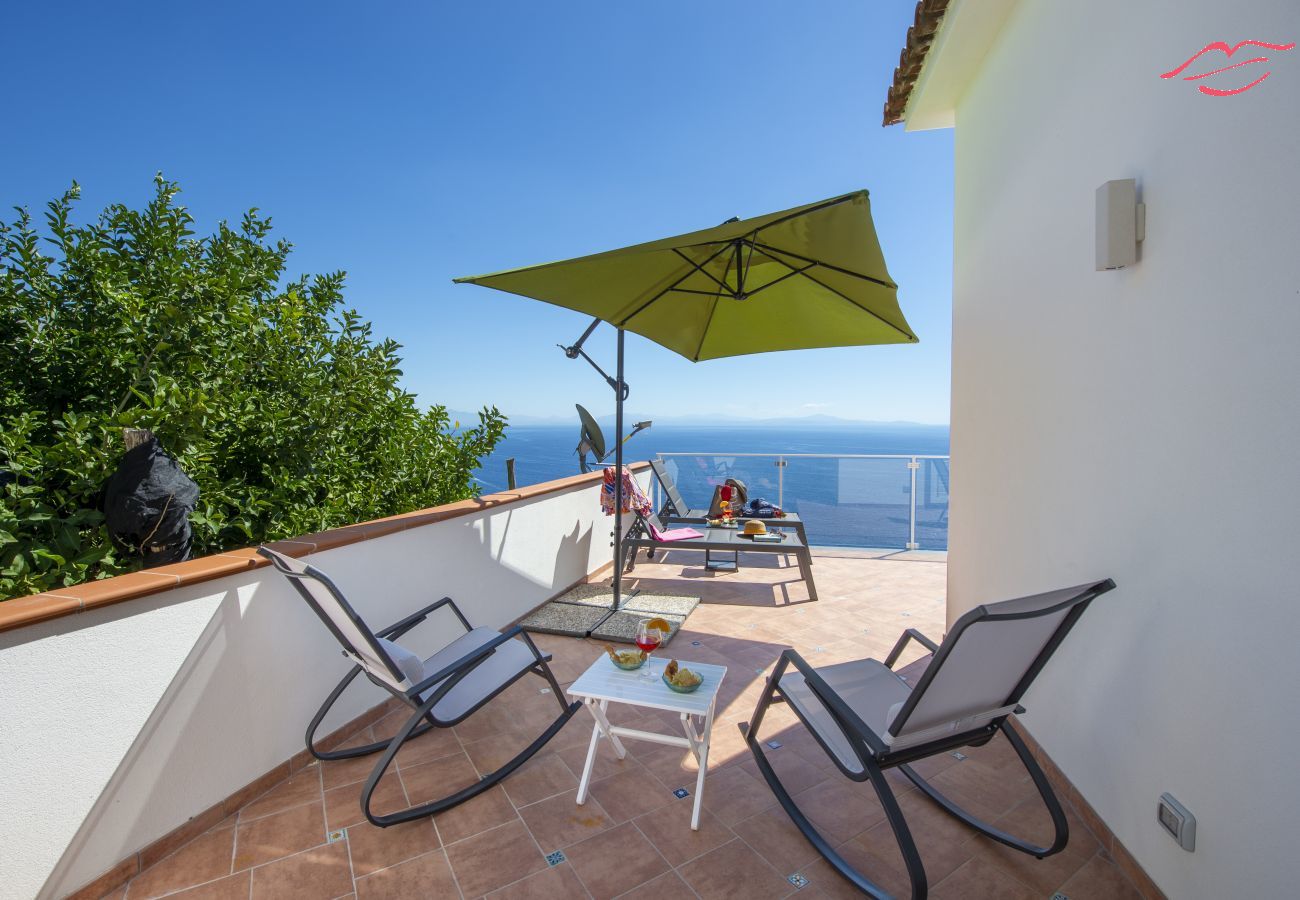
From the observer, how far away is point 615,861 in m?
1.79

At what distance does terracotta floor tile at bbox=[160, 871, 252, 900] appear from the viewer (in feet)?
5.48

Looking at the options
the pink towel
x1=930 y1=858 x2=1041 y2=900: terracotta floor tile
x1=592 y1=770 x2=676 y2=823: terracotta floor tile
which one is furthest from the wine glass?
the pink towel

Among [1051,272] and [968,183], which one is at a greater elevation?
[968,183]

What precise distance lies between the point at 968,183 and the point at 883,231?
1.24 meters

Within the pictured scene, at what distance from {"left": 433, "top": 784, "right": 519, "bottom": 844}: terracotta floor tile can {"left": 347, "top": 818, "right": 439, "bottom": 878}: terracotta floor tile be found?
4 cm

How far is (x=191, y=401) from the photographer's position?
2236mm

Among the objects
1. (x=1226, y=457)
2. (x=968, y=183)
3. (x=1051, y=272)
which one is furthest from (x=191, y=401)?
(x=968, y=183)

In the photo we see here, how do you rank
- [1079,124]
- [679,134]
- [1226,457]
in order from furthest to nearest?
1. [679,134]
2. [1079,124]
3. [1226,457]

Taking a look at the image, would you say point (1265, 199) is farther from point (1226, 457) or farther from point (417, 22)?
point (417, 22)

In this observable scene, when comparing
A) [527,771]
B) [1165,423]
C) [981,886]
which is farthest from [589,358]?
[981,886]

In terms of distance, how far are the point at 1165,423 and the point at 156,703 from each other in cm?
314

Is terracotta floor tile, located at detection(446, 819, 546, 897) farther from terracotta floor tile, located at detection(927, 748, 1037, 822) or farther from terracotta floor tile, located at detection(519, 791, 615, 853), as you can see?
terracotta floor tile, located at detection(927, 748, 1037, 822)

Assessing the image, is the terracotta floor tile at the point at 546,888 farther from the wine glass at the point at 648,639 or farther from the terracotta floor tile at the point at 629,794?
the wine glass at the point at 648,639

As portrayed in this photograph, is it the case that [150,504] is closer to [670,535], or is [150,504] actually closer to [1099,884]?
[1099,884]
